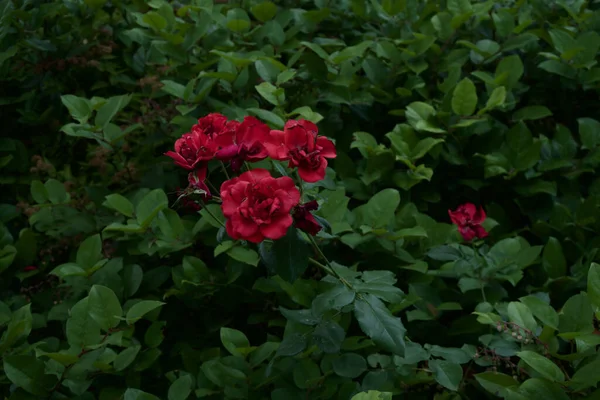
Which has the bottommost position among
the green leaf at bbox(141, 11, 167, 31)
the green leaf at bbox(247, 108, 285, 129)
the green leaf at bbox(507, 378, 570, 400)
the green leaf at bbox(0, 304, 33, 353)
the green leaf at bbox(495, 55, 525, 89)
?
the green leaf at bbox(0, 304, 33, 353)

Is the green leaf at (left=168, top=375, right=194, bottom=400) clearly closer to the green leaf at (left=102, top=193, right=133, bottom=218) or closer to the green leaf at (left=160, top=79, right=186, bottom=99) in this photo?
the green leaf at (left=102, top=193, right=133, bottom=218)

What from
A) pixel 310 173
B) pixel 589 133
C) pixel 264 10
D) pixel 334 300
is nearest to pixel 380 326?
pixel 334 300

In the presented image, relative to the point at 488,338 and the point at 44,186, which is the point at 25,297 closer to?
the point at 44,186

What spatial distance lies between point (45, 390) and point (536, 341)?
1.08m

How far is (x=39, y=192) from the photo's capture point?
6.10 ft

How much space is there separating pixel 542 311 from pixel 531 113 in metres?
0.88

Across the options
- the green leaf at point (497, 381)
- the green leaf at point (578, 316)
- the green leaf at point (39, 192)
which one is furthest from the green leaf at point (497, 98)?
the green leaf at point (39, 192)

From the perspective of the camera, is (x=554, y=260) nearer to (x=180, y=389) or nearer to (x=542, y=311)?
(x=542, y=311)

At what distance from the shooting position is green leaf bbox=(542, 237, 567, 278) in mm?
1786

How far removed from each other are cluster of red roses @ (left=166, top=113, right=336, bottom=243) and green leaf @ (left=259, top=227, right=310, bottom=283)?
1.8 inches

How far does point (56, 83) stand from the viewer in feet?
7.36

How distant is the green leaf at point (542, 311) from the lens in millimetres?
1386

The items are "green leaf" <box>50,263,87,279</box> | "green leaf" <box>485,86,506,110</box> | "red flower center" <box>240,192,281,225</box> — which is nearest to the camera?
"red flower center" <box>240,192,281,225</box>

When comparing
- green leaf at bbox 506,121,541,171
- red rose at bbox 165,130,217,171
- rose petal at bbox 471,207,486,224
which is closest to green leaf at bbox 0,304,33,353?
red rose at bbox 165,130,217,171
